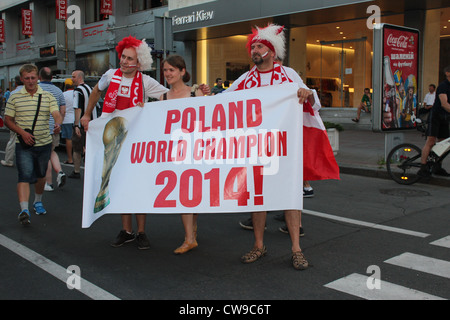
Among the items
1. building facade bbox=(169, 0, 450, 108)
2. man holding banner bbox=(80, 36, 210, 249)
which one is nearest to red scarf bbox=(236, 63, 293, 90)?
man holding banner bbox=(80, 36, 210, 249)

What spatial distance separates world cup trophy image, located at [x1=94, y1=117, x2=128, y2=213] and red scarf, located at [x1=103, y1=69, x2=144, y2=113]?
147mm

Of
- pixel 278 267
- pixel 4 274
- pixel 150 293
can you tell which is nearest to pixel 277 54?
pixel 278 267

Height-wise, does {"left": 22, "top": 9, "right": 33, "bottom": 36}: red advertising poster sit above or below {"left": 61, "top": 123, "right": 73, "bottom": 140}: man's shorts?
above

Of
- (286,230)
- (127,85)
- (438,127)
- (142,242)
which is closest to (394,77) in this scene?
(438,127)

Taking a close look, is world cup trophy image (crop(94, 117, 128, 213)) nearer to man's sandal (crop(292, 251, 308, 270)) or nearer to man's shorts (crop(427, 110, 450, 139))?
man's sandal (crop(292, 251, 308, 270))

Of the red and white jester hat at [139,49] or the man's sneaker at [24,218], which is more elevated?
the red and white jester hat at [139,49]

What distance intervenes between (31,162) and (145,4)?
20.8 metres

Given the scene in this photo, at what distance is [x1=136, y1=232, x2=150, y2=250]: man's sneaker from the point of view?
15.7ft

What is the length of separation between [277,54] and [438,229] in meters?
2.76

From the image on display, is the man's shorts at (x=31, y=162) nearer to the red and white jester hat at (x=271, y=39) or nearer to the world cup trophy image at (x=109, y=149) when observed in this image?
the world cup trophy image at (x=109, y=149)

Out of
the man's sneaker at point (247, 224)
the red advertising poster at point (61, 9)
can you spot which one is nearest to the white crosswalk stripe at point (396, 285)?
the man's sneaker at point (247, 224)

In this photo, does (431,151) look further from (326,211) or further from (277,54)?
(277,54)

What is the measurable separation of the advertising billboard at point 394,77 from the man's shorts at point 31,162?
246 inches

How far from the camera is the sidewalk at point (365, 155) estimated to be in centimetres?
927
